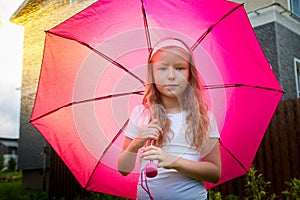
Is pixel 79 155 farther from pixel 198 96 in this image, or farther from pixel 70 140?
pixel 198 96

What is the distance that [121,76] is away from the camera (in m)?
1.95

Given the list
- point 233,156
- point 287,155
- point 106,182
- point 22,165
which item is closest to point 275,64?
point 287,155

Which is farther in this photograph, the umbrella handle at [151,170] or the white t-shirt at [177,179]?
the white t-shirt at [177,179]

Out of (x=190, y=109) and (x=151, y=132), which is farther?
(x=190, y=109)

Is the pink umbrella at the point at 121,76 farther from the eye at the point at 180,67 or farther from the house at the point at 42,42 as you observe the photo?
the house at the point at 42,42

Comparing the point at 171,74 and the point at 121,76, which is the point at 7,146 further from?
the point at 171,74

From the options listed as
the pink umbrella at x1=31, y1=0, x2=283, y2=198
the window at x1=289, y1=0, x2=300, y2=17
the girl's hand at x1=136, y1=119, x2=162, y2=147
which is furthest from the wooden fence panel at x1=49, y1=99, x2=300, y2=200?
the girl's hand at x1=136, y1=119, x2=162, y2=147

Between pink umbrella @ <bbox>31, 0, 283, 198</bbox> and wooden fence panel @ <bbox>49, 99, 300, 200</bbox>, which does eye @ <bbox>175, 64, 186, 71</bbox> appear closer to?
pink umbrella @ <bbox>31, 0, 283, 198</bbox>

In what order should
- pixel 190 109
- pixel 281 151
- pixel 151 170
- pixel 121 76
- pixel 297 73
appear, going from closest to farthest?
pixel 151 170
pixel 190 109
pixel 121 76
pixel 281 151
pixel 297 73

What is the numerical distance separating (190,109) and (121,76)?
22.6 inches

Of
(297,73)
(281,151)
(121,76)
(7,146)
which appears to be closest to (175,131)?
(121,76)

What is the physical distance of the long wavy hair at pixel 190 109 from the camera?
1.43 m

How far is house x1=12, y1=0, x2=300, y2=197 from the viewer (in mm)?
6145

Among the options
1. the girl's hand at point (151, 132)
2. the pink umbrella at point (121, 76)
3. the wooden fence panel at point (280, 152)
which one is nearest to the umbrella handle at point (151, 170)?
the girl's hand at point (151, 132)
